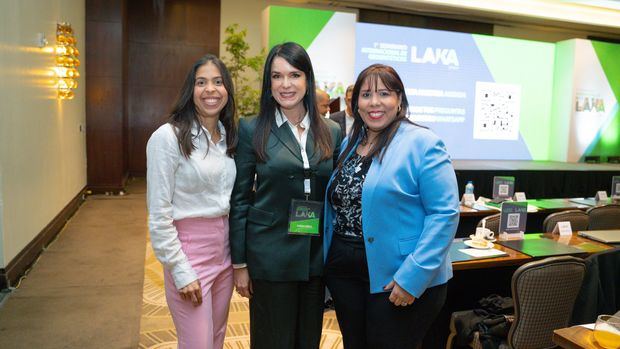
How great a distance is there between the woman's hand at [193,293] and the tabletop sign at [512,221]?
2.17 metres

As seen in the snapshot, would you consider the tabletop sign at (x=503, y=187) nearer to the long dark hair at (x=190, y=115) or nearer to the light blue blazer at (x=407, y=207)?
the light blue blazer at (x=407, y=207)

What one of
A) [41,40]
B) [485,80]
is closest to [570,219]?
[485,80]

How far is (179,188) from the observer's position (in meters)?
1.70

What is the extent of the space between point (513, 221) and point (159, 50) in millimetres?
8046

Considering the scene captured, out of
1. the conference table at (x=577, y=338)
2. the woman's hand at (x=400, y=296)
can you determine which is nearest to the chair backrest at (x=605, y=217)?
the conference table at (x=577, y=338)

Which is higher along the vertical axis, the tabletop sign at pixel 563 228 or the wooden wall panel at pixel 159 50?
the wooden wall panel at pixel 159 50

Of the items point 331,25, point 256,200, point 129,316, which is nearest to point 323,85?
point 331,25

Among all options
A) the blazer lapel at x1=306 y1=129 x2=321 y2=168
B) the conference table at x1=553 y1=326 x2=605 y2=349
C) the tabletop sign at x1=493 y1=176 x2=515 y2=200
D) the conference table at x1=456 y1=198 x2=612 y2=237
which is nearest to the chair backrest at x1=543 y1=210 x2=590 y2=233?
the conference table at x1=456 y1=198 x2=612 y2=237

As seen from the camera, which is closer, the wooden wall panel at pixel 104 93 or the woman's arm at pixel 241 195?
the woman's arm at pixel 241 195

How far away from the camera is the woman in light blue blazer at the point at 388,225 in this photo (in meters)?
1.58

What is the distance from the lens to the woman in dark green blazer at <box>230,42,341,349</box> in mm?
1695

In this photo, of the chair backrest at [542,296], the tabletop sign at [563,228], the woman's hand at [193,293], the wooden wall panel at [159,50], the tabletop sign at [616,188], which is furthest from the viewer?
the wooden wall panel at [159,50]

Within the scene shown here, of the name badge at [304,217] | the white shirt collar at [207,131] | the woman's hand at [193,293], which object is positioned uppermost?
the white shirt collar at [207,131]

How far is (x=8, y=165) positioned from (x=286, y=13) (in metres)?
4.46
